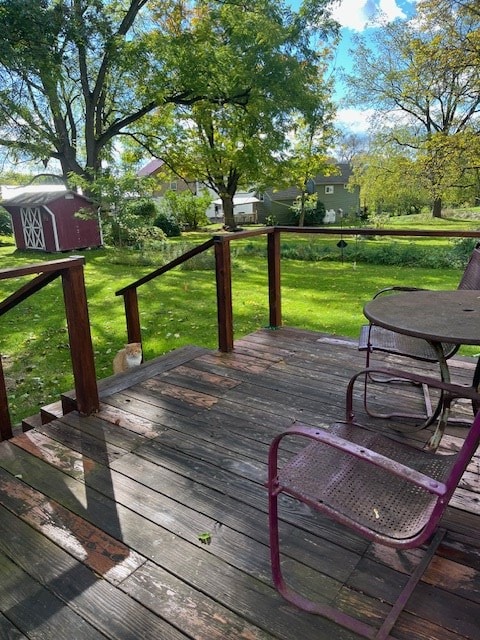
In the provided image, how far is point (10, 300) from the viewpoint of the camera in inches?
104

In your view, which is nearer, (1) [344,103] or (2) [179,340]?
(2) [179,340]

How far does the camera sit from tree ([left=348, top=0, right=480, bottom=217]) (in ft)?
32.9

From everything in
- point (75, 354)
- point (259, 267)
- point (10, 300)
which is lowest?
point (259, 267)

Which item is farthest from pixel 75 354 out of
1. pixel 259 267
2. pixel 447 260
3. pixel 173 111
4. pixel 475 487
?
pixel 173 111

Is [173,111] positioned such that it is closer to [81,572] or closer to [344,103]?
[344,103]

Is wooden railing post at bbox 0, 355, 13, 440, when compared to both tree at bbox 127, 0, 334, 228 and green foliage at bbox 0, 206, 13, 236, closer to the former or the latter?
tree at bbox 127, 0, 334, 228

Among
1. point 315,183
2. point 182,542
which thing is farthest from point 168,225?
point 182,542

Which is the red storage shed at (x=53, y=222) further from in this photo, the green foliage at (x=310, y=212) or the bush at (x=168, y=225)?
the green foliage at (x=310, y=212)

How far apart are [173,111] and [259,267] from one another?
8.09 m

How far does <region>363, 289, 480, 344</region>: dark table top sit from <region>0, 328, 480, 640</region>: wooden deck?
26.9 inches

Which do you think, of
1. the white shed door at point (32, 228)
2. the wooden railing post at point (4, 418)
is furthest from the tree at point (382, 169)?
the wooden railing post at point (4, 418)

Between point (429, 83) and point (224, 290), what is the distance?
11012mm

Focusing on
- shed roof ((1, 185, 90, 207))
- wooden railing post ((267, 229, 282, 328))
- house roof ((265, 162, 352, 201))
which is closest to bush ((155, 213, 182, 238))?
shed roof ((1, 185, 90, 207))

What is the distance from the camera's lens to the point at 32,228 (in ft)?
51.9
